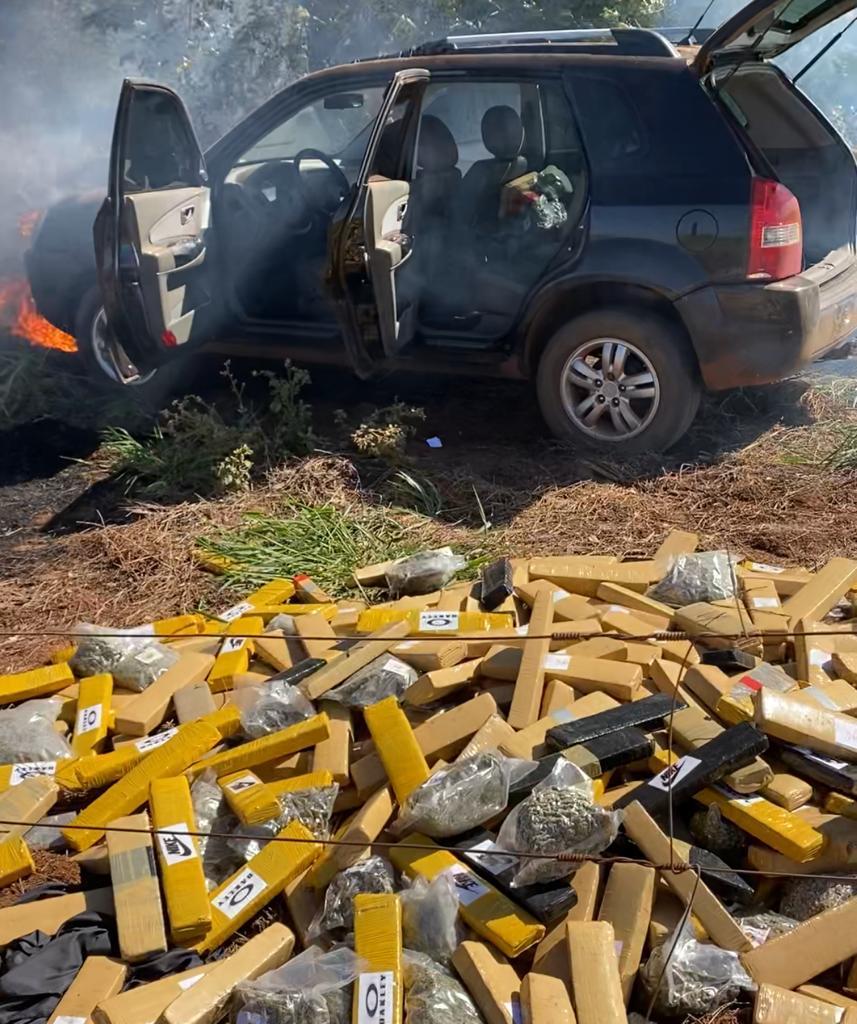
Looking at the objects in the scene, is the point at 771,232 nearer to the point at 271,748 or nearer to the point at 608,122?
the point at 608,122

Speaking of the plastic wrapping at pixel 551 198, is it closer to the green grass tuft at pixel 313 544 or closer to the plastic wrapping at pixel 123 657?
the green grass tuft at pixel 313 544

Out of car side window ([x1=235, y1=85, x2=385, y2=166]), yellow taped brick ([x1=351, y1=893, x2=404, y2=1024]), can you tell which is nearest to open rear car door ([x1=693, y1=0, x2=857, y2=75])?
car side window ([x1=235, y1=85, x2=385, y2=166])

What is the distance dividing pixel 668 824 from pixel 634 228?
11.0ft

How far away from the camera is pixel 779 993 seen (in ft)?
7.50

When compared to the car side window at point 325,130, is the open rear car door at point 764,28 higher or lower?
higher

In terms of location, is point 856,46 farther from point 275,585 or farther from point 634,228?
point 275,585

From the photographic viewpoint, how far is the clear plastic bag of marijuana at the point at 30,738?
131 inches

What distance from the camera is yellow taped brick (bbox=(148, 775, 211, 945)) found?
8.45ft

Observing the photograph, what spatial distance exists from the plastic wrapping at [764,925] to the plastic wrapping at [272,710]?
1.39 metres

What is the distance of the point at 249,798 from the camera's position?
2.90 m

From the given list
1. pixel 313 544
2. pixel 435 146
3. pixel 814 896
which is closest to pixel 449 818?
pixel 814 896

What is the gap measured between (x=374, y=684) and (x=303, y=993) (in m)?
1.13

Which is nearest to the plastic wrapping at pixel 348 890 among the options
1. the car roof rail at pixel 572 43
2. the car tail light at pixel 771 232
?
the car tail light at pixel 771 232

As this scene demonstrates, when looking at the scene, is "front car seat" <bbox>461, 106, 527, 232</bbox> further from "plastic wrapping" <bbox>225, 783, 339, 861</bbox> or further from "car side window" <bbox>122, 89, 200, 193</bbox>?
"plastic wrapping" <bbox>225, 783, 339, 861</bbox>
